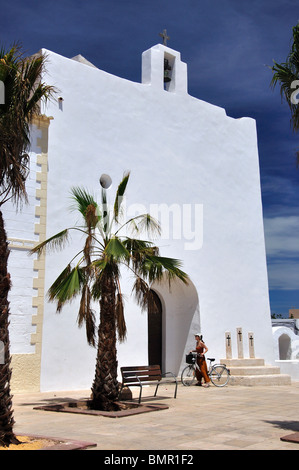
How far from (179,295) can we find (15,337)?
6.31m

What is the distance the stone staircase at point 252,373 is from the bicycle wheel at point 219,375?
0.68ft

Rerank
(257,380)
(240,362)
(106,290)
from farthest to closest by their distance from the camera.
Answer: (240,362) < (257,380) < (106,290)

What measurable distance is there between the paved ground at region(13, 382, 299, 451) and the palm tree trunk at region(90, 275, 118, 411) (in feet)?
1.97

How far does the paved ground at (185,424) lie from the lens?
5957 millimetres

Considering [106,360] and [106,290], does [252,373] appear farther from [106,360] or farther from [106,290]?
[106,290]

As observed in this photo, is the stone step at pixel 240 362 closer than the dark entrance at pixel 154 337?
Yes

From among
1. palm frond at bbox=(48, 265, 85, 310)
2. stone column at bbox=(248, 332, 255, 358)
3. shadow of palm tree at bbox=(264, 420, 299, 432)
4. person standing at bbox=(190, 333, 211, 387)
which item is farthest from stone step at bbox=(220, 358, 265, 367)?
palm frond at bbox=(48, 265, 85, 310)

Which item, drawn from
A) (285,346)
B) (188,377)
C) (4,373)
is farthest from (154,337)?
(4,373)

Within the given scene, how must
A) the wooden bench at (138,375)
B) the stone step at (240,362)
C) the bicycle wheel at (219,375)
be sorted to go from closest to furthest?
the wooden bench at (138,375) < the bicycle wheel at (219,375) < the stone step at (240,362)

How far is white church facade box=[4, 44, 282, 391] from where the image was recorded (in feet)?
38.4

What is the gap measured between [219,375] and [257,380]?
3.47 feet

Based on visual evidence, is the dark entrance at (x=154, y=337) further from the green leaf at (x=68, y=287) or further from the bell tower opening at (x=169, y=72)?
the bell tower opening at (x=169, y=72)

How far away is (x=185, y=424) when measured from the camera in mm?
A: 7336

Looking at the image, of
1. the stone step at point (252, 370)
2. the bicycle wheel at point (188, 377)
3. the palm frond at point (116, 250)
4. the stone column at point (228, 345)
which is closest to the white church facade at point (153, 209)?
the stone column at point (228, 345)
